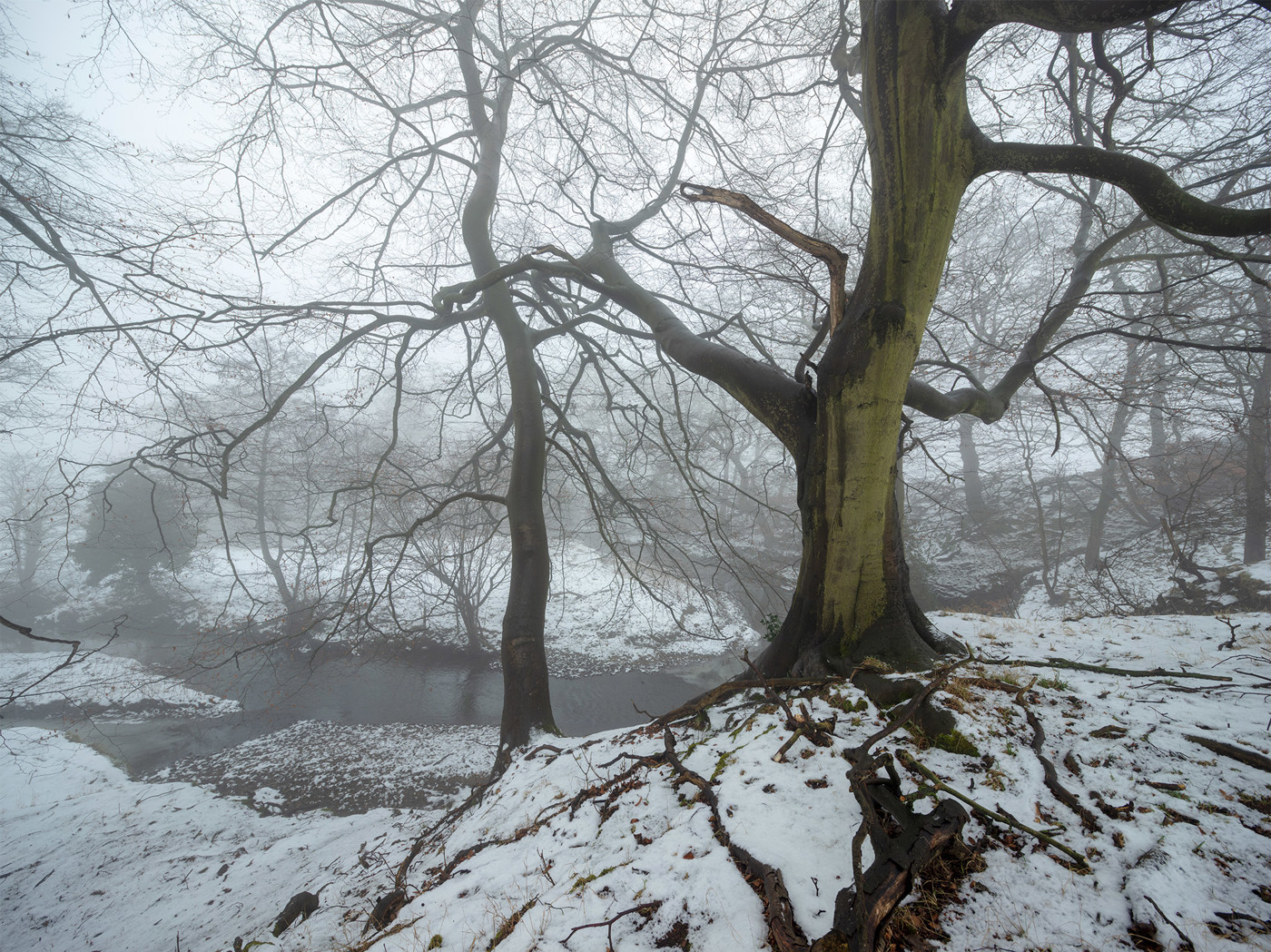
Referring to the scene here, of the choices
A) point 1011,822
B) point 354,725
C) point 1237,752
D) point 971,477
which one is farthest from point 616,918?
point 971,477

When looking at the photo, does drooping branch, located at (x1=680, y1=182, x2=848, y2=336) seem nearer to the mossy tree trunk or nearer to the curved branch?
the mossy tree trunk

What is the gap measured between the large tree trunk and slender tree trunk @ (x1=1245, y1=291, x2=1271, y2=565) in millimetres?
7786

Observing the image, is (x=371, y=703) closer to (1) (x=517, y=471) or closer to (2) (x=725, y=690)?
(1) (x=517, y=471)

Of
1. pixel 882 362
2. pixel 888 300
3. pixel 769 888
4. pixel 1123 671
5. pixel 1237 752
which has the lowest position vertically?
pixel 769 888

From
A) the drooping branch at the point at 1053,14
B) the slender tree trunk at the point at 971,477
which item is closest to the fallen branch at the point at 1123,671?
the drooping branch at the point at 1053,14

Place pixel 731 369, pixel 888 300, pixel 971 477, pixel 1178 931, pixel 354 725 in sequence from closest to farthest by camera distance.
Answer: pixel 1178 931
pixel 888 300
pixel 731 369
pixel 354 725
pixel 971 477

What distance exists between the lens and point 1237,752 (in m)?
1.58

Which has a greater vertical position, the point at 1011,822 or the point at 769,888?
the point at 1011,822

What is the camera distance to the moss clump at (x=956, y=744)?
180cm

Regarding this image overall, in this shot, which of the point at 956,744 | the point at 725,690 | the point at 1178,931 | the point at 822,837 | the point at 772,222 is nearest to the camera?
the point at 1178,931

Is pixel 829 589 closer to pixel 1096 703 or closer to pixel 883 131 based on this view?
pixel 1096 703

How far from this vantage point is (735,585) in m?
13.7

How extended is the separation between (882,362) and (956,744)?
1.61 m

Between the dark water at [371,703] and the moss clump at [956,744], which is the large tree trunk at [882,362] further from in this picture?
the dark water at [371,703]
